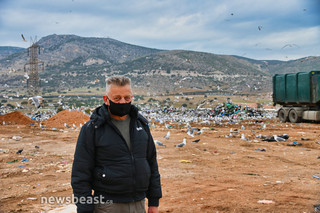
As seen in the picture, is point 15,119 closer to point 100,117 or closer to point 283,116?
point 283,116

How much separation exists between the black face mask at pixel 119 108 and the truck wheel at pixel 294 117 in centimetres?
1637

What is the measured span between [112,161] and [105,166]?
7 centimetres

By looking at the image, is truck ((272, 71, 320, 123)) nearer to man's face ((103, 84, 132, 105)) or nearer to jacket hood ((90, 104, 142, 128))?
man's face ((103, 84, 132, 105))

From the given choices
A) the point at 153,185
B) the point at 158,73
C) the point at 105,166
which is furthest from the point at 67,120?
the point at 158,73

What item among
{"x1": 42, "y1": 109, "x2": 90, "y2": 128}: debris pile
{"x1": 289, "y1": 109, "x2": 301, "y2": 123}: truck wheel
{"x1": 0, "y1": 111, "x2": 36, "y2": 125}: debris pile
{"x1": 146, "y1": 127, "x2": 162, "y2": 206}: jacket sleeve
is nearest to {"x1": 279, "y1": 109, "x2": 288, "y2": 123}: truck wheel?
{"x1": 289, "y1": 109, "x2": 301, "y2": 123}: truck wheel

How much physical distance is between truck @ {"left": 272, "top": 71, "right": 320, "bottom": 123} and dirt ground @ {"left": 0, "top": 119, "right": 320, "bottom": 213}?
6.27m

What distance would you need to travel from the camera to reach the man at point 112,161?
2.24 m

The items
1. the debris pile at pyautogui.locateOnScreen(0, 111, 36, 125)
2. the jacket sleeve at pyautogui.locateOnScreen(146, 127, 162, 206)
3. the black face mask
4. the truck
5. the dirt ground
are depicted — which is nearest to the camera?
the black face mask

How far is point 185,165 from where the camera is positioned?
6.84 metres

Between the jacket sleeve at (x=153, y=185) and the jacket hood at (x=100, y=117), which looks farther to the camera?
the jacket sleeve at (x=153, y=185)

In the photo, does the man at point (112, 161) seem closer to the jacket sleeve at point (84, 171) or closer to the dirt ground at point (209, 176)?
the jacket sleeve at point (84, 171)

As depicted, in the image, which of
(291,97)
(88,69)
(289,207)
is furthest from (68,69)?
(289,207)

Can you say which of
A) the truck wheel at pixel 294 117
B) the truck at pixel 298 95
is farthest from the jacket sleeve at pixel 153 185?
the truck wheel at pixel 294 117

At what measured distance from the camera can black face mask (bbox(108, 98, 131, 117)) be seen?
2.37m
